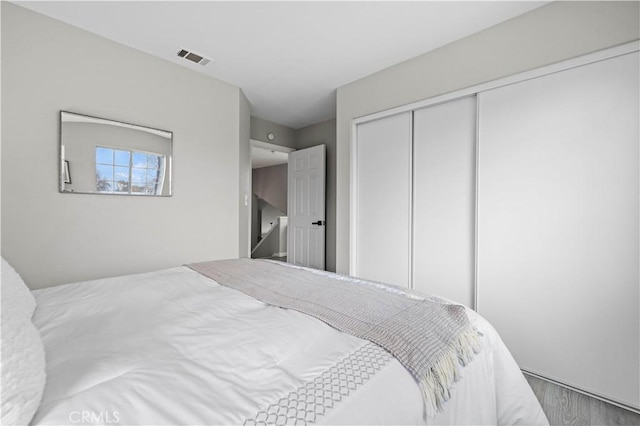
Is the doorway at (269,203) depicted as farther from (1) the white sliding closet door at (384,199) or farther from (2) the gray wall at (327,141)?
(1) the white sliding closet door at (384,199)

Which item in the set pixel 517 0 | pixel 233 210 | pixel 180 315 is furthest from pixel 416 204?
pixel 180 315

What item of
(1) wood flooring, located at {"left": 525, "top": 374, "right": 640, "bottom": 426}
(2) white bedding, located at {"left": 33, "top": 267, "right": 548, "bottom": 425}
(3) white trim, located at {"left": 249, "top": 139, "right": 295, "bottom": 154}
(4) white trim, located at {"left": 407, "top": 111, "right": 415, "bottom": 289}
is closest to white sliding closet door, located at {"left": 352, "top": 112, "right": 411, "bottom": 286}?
(4) white trim, located at {"left": 407, "top": 111, "right": 415, "bottom": 289}

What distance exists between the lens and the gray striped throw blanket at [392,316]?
829 millimetres

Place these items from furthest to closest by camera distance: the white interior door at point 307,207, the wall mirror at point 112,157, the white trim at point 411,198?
the white interior door at point 307,207, the white trim at point 411,198, the wall mirror at point 112,157

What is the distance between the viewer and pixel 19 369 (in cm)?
51

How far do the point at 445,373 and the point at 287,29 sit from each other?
2516 mm

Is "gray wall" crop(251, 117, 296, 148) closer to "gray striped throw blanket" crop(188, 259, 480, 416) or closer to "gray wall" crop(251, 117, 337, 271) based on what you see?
"gray wall" crop(251, 117, 337, 271)

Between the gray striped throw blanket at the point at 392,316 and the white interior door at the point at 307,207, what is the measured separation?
9.32 feet

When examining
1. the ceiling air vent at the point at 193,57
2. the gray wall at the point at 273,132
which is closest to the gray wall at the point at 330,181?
the gray wall at the point at 273,132

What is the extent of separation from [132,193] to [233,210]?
1.02m

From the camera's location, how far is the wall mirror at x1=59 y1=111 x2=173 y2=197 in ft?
7.21

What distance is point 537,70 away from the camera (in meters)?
2.00

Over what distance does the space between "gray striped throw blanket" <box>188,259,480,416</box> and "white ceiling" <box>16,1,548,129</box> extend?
1.92m

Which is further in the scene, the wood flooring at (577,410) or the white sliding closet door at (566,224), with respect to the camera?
the white sliding closet door at (566,224)
